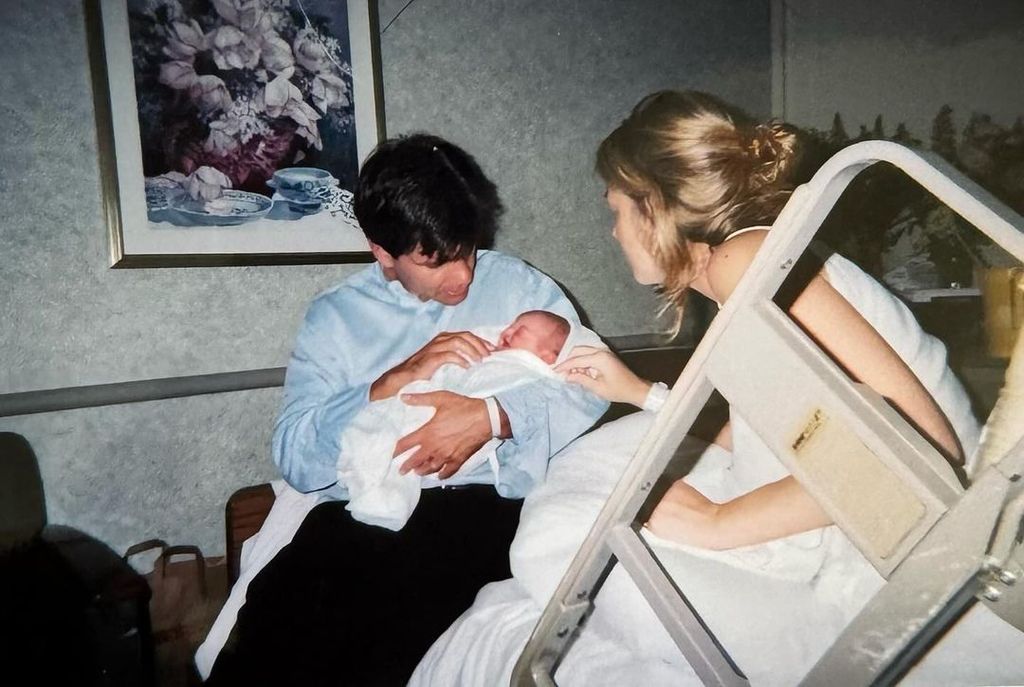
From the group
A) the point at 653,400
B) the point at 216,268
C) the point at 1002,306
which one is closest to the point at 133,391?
the point at 216,268

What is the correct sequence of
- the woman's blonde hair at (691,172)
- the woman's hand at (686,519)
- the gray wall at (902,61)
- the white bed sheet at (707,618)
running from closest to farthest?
1. the white bed sheet at (707,618)
2. the woman's hand at (686,519)
3. the woman's blonde hair at (691,172)
4. the gray wall at (902,61)

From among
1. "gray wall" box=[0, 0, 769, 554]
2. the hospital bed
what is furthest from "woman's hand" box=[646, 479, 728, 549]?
"gray wall" box=[0, 0, 769, 554]

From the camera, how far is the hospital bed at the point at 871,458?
0.28 meters

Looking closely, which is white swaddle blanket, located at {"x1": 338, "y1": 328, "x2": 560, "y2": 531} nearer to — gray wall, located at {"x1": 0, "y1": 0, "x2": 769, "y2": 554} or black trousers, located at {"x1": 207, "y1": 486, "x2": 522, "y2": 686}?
black trousers, located at {"x1": 207, "y1": 486, "x2": 522, "y2": 686}

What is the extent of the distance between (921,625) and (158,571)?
1047mm

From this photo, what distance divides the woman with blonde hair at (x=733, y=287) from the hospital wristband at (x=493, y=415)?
11 cm

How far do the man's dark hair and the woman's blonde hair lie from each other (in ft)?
0.84

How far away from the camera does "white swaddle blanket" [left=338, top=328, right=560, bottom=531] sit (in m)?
0.83

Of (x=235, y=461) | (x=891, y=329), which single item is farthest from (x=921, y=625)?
(x=235, y=461)

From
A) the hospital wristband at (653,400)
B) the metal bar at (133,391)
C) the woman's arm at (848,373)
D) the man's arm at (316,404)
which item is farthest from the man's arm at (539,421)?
the metal bar at (133,391)

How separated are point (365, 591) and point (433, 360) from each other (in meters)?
0.32

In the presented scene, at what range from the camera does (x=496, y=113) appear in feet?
3.98

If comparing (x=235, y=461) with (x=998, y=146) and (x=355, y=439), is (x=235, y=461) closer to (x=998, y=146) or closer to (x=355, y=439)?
(x=355, y=439)

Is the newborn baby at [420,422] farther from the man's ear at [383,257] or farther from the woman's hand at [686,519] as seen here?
the woman's hand at [686,519]
